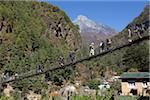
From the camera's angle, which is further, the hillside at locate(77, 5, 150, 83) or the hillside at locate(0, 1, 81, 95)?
the hillside at locate(77, 5, 150, 83)

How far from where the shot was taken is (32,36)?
129 ft

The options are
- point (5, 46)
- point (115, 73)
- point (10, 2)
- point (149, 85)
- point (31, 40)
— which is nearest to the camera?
point (149, 85)

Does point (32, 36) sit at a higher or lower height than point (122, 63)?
higher

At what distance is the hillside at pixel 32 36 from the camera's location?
2894 cm

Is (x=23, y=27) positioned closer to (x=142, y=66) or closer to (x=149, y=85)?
(x=142, y=66)

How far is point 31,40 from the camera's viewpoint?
38906mm

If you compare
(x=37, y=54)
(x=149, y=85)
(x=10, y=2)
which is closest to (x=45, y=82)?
(x=37, y=54)

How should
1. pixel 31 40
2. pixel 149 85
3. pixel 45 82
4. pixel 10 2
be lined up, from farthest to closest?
1. pixel 10 2
2. pixel 31 40
3. pixel 45 82
4. pixel 149 85

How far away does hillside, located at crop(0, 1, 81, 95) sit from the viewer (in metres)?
28.9

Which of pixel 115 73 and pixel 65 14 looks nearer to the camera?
pixel 115 73

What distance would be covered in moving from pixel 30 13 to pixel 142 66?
62.2 feet

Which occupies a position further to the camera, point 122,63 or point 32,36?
point 32,36

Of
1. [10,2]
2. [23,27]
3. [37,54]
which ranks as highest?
[10,2]

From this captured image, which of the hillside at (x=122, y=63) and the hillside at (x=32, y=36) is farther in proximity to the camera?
the hillside at (x=122, y=63)
